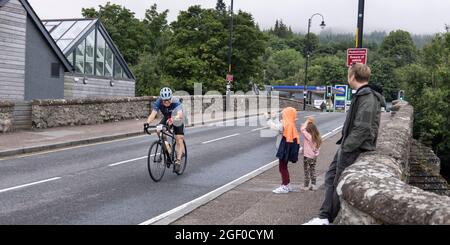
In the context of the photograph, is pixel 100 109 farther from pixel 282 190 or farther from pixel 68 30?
pixel 282 190

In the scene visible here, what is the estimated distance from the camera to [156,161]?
10289 mm

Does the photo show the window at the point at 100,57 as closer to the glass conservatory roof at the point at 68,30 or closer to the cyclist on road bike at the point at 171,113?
the glass conservatory roof at the point at 68,30

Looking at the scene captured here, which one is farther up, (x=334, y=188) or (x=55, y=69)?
(x=55, y=69)

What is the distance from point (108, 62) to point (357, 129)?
97.0 feet

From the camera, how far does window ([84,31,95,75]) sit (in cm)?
3097

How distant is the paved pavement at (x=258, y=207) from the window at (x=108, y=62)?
81.2 ft

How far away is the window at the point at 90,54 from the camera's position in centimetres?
3097

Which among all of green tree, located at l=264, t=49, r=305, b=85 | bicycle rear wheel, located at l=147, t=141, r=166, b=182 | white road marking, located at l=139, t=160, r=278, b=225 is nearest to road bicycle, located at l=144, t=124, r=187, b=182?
bicycle rear wheel, located at l=147, t=141, r=166, b=182

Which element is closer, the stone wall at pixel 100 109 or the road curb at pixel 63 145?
the road curb at pixel 63 145

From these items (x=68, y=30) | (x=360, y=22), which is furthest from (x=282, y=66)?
(x=360, y=22)

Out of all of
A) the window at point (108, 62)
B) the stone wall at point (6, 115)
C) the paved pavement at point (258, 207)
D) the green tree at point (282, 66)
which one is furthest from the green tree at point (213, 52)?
the green tree at point (282, 66)

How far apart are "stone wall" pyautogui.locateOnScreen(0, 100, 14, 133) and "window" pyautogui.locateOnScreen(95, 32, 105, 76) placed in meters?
15.3

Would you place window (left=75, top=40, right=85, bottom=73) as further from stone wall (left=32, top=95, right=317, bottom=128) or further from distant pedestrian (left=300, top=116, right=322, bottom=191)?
distant pedestrian (left=300, top=116, right=322, bottom=191)

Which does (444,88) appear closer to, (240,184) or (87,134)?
(87,134)
